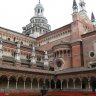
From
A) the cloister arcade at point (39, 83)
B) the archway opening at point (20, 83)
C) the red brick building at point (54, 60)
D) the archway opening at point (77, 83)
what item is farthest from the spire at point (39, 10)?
the archway opening at point (20, 83)

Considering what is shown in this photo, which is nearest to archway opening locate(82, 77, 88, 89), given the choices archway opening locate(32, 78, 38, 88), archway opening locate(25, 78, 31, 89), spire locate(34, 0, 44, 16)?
archway opening locate(32, 78, 38, 88)

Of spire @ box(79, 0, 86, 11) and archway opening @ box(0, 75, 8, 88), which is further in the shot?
Answer: spire @ box(79, 0, 86, 11)

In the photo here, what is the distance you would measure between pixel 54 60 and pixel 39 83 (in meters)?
12.0

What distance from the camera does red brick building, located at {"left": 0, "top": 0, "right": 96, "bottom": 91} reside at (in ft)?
135

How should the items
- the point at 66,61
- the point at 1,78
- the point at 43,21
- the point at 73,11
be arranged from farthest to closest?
the point at 43,21 < the point at 73,11 < the point at 66,61 < the point at 1,78

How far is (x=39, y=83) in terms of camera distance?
152ft

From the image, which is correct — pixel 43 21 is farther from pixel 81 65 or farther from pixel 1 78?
pixel 1 78

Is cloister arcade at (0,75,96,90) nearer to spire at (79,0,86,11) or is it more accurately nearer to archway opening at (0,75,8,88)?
archway opening at (0,75,8,88)

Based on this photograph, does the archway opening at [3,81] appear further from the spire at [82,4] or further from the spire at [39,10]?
the spire at [39,10]

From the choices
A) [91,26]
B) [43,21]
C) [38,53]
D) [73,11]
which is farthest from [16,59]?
[43,21]

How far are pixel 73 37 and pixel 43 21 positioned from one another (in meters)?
35.7

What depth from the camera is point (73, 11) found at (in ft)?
190

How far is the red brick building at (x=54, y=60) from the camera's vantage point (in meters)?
41.0

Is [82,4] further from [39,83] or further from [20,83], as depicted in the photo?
[20,83]
